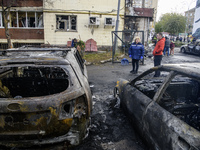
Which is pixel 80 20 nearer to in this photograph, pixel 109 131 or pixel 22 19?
pixel 22 19

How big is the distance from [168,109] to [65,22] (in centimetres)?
1512

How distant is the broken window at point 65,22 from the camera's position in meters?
15.8

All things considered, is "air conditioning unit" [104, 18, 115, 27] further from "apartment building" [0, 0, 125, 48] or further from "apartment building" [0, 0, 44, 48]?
"apartment building" [0, 0, 44, 48]

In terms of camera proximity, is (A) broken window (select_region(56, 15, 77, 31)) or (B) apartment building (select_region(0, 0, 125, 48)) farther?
(A) broken window (select_region(56, 15, 77, 31))

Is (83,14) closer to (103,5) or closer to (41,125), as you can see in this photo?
(103,5)

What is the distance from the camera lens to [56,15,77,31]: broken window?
1576 centimetres

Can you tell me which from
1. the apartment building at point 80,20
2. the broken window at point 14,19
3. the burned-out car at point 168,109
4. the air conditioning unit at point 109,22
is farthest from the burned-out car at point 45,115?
the broken window at point 14,19

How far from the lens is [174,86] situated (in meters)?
3.32

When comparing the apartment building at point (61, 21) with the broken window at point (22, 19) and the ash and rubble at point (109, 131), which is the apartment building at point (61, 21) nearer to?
the broken window at point (22, 19)

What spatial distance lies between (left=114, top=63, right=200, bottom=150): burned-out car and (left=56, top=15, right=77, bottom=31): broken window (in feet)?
44.4

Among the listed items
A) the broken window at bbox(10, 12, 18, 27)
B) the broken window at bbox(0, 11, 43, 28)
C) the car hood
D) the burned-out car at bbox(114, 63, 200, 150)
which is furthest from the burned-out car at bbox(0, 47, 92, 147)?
the broken window at bbox(10, 12, 18, 27)

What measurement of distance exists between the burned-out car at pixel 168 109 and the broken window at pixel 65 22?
44.4ft

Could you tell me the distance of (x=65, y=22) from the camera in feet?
52.2

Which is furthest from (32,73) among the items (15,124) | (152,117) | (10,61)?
(152,117)
